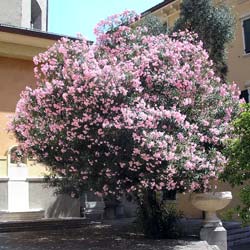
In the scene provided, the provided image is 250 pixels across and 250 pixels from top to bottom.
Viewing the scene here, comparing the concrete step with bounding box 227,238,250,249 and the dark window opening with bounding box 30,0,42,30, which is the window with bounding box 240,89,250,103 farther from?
the dark window opening with bounding box 30,0,42,30

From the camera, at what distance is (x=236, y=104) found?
423 inches

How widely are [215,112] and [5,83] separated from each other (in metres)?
7.03

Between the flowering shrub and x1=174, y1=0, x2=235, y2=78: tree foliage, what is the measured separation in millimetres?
4235

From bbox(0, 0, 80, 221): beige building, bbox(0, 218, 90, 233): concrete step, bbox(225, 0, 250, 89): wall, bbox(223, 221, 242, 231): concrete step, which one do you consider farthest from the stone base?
bbox(225, 0, 250, 89): wall

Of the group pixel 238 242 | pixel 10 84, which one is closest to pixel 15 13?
pixel 10 84

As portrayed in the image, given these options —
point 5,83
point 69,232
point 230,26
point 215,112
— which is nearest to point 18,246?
point 69,232

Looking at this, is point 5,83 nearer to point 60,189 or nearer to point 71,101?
point 60,189

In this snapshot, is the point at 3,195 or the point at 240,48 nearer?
the point at 3,195

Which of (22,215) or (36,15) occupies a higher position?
(36,15)

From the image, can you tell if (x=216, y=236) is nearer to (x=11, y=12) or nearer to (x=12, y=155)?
(x=12, y=155)

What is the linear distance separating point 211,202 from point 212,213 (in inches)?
15.2

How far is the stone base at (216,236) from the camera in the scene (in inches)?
407

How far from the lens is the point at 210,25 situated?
48.3 ft

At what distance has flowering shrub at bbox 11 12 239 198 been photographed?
8906mm
